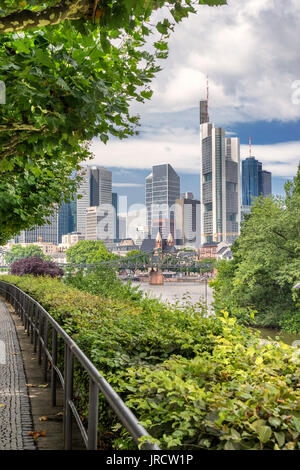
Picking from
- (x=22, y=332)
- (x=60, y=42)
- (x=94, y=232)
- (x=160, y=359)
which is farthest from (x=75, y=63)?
(x=94, y=232)

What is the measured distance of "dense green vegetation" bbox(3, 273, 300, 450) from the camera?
205cm

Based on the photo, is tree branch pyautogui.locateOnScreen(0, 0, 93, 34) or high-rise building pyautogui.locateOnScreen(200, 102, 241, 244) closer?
tree branch pyautogui.locateOnScreen(0, 0, 93, 34)

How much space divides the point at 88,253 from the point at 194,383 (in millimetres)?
110658

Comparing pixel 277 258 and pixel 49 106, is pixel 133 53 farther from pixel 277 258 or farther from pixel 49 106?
pixel 277 258

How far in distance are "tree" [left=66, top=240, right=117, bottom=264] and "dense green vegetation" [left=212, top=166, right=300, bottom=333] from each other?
7165 cm

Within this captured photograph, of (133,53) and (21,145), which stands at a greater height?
(133,53)

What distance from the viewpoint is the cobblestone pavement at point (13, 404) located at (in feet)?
13.2

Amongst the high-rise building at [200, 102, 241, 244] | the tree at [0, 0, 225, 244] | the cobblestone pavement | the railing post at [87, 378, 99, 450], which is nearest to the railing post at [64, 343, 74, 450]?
the cobblestone pavement

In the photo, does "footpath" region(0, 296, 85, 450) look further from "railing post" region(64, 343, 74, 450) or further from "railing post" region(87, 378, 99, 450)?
"railing post" region(87, 378, 99, 450)

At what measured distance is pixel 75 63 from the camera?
13.3ft

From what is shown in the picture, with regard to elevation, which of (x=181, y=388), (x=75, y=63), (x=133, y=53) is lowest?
(x=181, y=388)

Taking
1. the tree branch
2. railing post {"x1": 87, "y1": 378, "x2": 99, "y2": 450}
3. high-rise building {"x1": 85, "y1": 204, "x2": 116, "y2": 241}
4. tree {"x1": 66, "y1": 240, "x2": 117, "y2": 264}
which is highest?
high-rise building {"x1": 85, "y1": 204, "x2": 116, "y2": 241}

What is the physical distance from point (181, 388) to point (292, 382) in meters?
0.84

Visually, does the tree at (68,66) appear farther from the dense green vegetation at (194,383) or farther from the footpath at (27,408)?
the footpath at (27,408)
